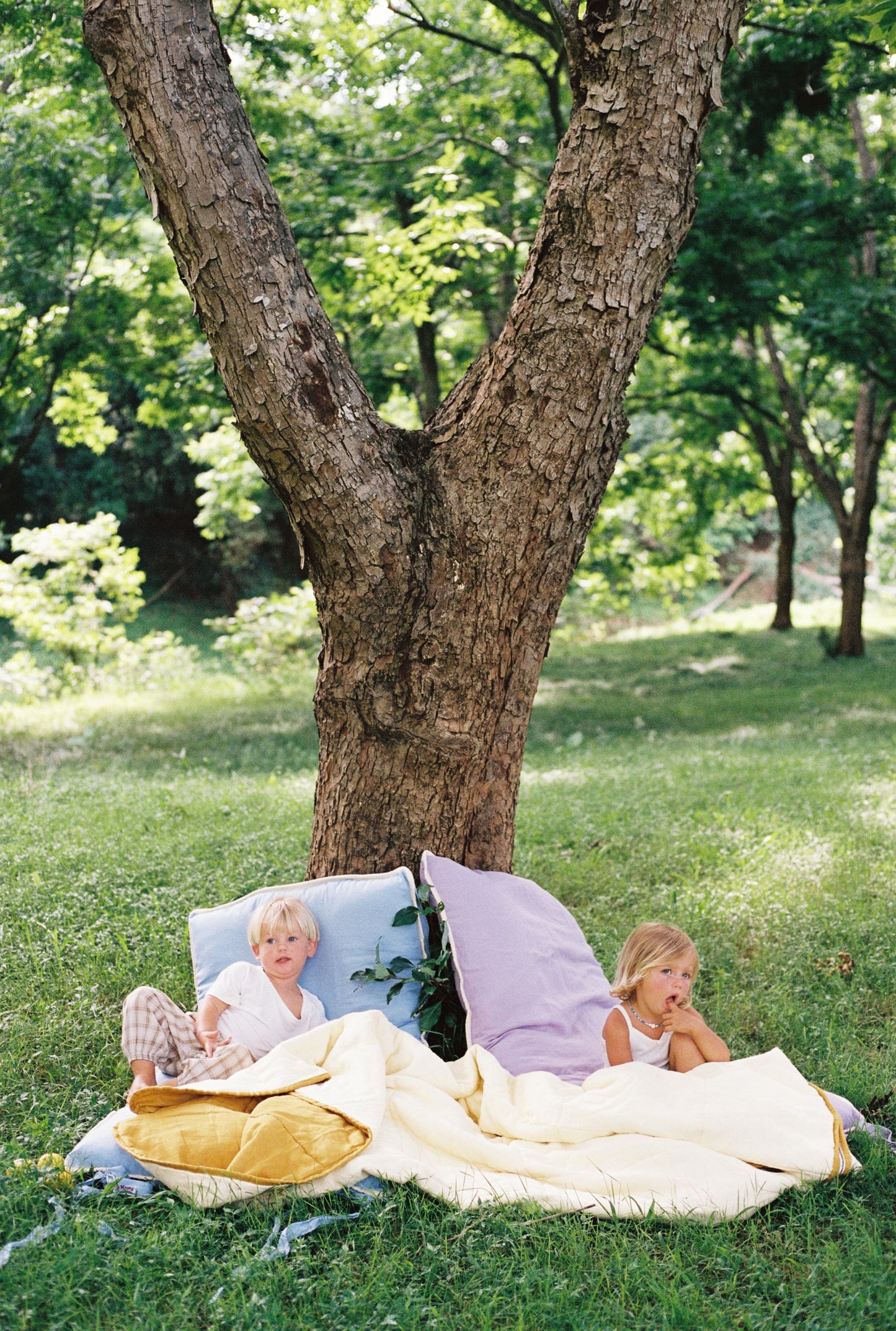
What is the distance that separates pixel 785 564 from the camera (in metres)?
18.3

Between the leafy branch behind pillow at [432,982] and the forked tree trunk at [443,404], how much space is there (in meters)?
0.27

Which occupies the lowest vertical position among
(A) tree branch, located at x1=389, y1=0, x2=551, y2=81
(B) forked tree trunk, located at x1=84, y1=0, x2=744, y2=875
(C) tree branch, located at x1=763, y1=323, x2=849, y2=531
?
(B) forked tree trunk, located at x1=84, y1=0, x2=744, y2=875

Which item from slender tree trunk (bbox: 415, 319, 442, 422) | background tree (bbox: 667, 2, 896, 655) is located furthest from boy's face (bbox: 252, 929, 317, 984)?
slender tree trunk (bbox: 415, 319, 442, 422)

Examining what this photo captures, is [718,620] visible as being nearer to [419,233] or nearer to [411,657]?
[419,233]

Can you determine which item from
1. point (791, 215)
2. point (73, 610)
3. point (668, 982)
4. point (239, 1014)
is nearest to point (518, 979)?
point (668, 982)

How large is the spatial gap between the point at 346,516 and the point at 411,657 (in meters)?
0.53

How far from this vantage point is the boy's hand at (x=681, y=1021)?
3.26 metres

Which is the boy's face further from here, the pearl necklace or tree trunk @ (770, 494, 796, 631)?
tree trunk @ (770, 494, 796, 631)

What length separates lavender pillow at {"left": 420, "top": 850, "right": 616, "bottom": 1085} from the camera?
338 cm

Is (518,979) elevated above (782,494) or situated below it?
below

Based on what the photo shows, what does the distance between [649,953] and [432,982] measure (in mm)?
746

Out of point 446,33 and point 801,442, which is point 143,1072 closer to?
point 446,33

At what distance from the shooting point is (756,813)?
19.8 feet

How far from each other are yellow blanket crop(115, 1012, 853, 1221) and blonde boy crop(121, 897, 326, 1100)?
21cm
